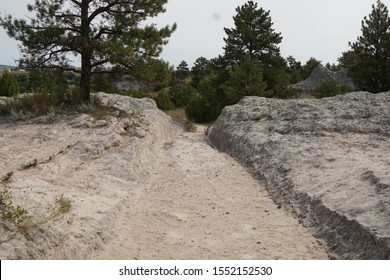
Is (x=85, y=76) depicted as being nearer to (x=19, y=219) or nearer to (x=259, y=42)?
(x=19, y=219)

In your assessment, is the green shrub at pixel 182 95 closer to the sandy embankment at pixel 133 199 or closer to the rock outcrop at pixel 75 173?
the rock outcrop at pixel 75 173

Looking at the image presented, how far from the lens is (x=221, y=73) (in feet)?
89.0

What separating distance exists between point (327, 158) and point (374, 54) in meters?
20.4

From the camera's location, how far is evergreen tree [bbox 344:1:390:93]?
25.5m

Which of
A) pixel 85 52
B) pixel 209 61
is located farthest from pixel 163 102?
pixel 85 52

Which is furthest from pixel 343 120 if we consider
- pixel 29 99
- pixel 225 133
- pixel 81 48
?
pixel 29 99

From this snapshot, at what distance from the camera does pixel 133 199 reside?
8.20 metres

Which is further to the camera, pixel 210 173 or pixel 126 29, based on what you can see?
pixel 126 29

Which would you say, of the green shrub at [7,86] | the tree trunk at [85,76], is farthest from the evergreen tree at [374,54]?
the green shrub at [7,86]

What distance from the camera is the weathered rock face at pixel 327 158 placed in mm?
5889

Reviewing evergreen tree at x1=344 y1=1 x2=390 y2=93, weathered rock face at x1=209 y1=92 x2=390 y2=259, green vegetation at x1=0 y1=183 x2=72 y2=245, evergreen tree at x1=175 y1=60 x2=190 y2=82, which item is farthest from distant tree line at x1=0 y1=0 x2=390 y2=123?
evergreen tree at x1=175 y1=60 x2=190 y2=82

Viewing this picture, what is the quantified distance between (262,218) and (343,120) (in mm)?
7701

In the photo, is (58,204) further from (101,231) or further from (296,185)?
(296,185)

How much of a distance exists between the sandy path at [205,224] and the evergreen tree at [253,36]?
17.6m
